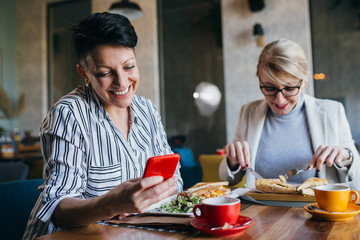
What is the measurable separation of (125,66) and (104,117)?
0.72 feet

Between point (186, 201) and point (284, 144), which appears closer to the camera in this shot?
point (186, 201)

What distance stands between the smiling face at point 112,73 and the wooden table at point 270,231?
0.51 meters

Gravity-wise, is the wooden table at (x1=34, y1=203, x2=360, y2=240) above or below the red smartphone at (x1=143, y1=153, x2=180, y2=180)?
below

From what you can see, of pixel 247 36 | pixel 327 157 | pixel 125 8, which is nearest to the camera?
pixel 327 157

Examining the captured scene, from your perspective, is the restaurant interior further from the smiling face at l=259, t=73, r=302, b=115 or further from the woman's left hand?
the woman's left hand

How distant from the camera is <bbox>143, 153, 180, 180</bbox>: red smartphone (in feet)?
2.67

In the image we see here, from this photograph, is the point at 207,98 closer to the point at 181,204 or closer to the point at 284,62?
the point at 284,62

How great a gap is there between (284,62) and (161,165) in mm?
1159

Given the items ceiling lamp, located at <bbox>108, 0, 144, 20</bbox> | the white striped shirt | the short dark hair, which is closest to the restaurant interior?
ceiling lamp, located at <bbox>108, 0, 144, 20</bbox>

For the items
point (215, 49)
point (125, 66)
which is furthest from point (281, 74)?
point (215, 49)

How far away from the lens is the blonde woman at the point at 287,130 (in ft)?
5.67

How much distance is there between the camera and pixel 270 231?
36.1 inches

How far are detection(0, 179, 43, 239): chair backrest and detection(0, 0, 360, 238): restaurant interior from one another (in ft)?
5.51

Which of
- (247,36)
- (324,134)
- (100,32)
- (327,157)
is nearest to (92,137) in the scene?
(100,32)
